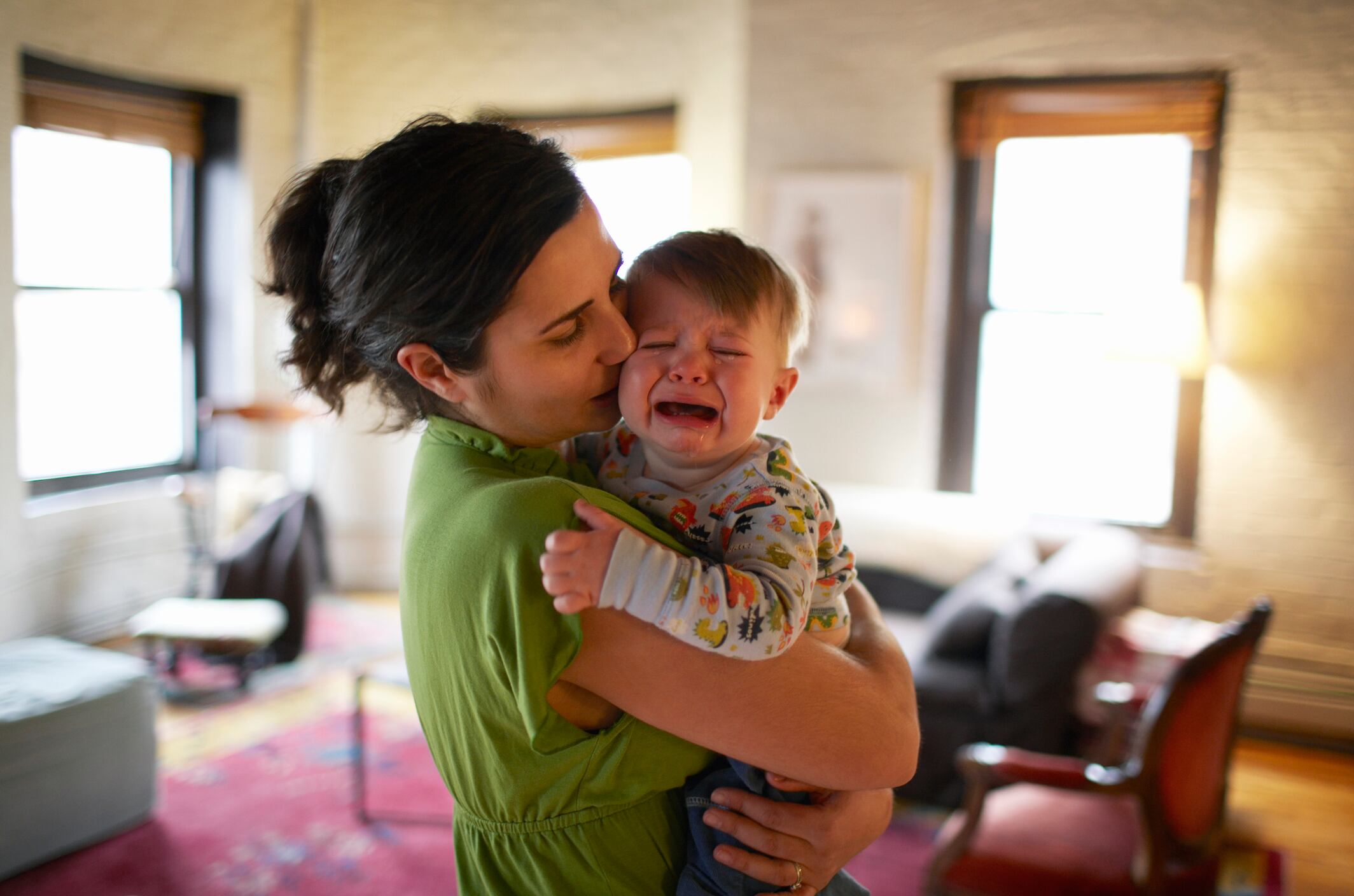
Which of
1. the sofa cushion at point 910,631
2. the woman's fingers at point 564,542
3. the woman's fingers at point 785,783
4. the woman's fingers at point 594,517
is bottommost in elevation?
the sofa cushion at point 910,631

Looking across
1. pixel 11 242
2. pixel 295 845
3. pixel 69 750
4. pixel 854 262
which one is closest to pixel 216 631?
pixel 69 750

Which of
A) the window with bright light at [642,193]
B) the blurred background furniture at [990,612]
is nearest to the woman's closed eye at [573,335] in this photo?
the blurred background furniture at [990,612]

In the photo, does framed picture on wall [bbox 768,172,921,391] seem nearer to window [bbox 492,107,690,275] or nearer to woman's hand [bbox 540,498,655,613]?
window [bbox 492,107,690,275]

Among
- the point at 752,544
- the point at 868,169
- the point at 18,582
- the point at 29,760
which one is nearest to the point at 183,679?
the point at 18,582

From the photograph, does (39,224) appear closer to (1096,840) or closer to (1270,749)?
(1096,840)

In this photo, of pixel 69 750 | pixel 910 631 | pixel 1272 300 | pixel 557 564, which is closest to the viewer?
pixel 557 564

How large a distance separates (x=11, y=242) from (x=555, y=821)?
4.87 metres

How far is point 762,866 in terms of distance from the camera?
43.8 inches

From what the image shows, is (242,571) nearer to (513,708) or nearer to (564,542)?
(513,708)

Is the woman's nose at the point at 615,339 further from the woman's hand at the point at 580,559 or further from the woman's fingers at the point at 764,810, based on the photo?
the woman's fingers at the point at 764,810

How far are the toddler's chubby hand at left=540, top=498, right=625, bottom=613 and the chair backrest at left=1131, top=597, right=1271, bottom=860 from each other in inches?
75.5

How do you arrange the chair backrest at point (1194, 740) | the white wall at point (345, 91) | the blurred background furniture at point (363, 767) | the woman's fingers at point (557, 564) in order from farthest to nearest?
the white wall at point (345, 91) < the blurred background furniture at point (363, 767) < the chair backrest at point (1194, 740) < the woman's fingers at point (557, 564)

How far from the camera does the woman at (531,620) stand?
963 mm

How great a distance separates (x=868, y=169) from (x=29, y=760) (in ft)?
13.6
